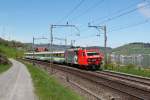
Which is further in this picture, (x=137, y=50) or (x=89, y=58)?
(x=137, y=50)

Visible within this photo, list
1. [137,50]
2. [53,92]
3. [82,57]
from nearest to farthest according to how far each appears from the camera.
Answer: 1. [53,92]
2. [82,57]
3. [137,50]

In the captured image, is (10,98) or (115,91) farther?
(115,91)

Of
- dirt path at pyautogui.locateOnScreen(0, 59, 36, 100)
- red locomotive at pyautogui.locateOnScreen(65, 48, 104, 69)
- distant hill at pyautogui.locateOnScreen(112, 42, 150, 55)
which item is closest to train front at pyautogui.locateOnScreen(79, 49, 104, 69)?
red locomotive at pyautogui.locateOnScreen(65, 48, 104, 69)

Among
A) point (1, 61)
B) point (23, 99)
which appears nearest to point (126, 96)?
point (23, 99)

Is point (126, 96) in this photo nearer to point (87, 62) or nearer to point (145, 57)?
point (87, 62)

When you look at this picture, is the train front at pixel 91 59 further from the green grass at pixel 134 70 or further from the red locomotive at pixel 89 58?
the green grass at pixel 134 70

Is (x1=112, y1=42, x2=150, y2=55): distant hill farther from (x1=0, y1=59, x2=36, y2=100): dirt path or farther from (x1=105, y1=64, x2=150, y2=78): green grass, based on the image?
(x1=0, y1=59, x2=36, y2=100): dirt path

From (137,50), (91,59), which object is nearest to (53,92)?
(91,59)

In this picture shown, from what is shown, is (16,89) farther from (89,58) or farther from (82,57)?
(82,57)

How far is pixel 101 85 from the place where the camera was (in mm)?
29828

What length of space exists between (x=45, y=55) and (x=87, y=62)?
165 feet

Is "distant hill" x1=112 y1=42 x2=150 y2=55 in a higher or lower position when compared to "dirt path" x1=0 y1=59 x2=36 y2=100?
higher

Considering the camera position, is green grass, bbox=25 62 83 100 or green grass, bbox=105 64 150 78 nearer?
green grass, bbox=25 62 83 100

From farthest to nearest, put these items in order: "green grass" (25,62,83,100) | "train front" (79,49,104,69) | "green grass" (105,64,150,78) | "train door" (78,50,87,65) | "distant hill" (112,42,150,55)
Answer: "distant hill" (112,42,150,55), "train door" (78,50,87,65), "train front" (79,49,104,69), "green grass" (105,64,150,78), "green grass" (25,62,83,100)
